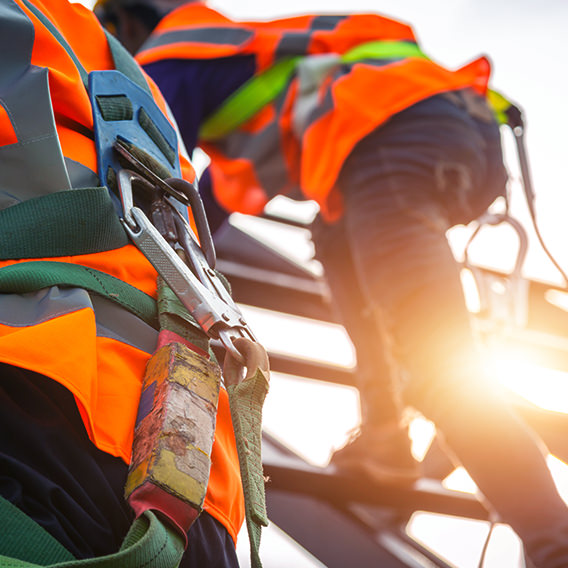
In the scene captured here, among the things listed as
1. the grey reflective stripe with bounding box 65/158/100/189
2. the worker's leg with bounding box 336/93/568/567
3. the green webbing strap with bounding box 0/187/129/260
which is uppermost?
the grey reflective stripe with bounding box 65/158/100/189

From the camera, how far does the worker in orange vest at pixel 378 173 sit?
1.14 metres

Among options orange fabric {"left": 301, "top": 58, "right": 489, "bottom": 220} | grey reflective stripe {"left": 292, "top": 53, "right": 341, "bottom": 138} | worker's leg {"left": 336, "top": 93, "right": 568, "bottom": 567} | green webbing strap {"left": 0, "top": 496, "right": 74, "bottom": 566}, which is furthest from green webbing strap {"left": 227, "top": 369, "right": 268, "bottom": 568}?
grey reflective stripe {"left": 292, "top": 53, "right": 341, "bottom": 138}

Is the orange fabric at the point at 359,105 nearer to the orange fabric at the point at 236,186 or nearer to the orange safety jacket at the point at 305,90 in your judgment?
the orange safety jacket at the point at 305,90

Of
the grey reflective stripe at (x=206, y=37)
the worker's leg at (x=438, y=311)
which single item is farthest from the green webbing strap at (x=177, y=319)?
the grey reflective stripe at (x=206, y=37)

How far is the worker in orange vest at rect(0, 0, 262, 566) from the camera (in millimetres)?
524

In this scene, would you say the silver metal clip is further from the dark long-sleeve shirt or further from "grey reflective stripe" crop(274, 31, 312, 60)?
"grey reflective stripe" crop(274, 31, 312, 60)

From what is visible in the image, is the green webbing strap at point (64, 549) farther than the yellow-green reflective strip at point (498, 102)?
No

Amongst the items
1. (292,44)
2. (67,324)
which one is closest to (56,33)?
(67,324)

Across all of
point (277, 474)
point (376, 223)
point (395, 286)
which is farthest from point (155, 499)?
point (277, 474)

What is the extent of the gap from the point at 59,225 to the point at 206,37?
3.66 feet

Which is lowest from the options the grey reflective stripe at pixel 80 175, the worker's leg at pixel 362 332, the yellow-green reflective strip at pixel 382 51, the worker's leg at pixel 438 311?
the worker's leg at pixel 362 332

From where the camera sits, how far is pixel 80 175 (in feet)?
2.25

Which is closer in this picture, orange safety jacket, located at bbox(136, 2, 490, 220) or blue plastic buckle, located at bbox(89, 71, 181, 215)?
blue plastic buckle, located at bbox(89, 71, 181, 215)

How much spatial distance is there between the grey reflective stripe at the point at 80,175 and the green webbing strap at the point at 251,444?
254 mm
